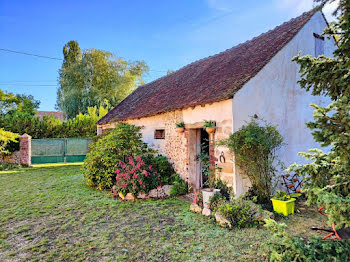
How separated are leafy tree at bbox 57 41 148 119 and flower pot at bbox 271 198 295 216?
22570mm

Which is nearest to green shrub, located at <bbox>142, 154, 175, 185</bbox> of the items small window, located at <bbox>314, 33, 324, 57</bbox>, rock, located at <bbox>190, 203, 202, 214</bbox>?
rock, located at <bbox>190, 203, 202, 214</bbox>

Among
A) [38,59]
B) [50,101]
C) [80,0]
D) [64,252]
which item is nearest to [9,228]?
[64,252]

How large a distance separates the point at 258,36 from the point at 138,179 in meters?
7.83

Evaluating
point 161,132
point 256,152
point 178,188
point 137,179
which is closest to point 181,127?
point 161,132

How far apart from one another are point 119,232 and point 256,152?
12.1 ft

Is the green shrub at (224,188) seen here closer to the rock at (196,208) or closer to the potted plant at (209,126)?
the rock at (196,208)

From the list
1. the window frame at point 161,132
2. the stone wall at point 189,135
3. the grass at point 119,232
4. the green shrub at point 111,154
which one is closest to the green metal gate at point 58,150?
the green shrub at point 111,154

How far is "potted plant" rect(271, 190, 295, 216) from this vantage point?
5141 mm

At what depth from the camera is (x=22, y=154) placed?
1517cm

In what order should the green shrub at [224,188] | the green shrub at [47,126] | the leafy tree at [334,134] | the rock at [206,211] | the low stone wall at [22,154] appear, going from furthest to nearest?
the green shrub at [47,126] → the low stone wall at [22,154] → the green shrub at [224,188] → the rock at [206,211] → the leafy tree at [334,134]

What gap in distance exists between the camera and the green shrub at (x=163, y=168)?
25.5 feet

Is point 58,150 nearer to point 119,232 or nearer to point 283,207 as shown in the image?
point 119,232

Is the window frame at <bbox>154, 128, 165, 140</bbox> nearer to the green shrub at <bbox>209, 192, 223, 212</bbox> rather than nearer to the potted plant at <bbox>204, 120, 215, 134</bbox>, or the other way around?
the potted plant at <bbox>204, 120, 215, 134</bbox>

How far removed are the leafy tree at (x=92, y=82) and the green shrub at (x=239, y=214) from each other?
2237 centimetres
